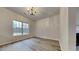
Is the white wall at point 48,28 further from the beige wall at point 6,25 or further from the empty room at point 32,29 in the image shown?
the beige wall at point 6,25

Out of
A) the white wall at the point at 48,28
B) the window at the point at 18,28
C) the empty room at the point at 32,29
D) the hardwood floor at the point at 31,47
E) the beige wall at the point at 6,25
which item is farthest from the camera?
the white wall at the point at 48,28

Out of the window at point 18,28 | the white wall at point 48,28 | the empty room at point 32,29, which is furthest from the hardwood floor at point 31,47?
the white wall at point 48,28

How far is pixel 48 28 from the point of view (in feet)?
30.5

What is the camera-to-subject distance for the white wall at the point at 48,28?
8.12 m

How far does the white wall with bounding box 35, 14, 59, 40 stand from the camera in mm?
8125

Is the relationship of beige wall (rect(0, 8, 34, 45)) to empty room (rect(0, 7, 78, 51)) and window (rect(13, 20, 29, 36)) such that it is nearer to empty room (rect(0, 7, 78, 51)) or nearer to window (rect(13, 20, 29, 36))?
empty room (rect(0, 7, 78, 51))

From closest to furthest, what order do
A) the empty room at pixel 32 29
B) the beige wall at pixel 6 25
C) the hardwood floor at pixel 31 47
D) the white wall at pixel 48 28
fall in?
the hardwood floor at pixel 31 47, the empty room at pixel 32 29, the beige wall at pixel 6 25, the white wall at pixel 48 28

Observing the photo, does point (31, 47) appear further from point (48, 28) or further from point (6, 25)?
point (48, 28)

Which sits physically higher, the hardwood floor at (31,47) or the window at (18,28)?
the window at (18,28)

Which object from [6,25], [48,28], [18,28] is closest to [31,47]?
[6,25]
